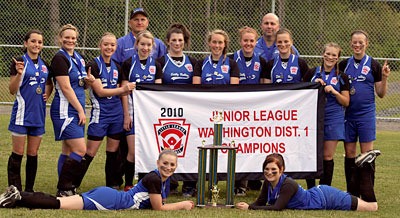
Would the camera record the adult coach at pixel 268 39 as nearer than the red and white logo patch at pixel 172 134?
No

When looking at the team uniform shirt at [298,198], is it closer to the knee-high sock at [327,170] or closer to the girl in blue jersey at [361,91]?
the girl in blue jersey at [361,91]

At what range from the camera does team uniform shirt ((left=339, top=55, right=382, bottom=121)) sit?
30.4ft

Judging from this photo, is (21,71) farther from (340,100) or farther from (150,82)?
(340,100)

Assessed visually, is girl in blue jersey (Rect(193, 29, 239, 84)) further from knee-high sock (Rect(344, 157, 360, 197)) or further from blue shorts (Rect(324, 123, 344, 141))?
knee-high sock (Rect(344, 157, 360, 197))

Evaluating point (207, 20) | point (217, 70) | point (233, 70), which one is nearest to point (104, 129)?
point (217, 70)

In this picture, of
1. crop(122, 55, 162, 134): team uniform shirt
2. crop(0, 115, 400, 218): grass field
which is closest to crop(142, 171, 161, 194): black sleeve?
crop(0, 115, 400, 218): grass field

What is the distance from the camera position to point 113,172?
32.8 feet

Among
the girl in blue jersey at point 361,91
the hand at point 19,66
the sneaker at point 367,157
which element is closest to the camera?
the sneaker at point 367,157

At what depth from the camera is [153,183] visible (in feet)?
26.5

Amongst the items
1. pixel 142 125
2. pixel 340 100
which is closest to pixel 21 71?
pixel 142 125

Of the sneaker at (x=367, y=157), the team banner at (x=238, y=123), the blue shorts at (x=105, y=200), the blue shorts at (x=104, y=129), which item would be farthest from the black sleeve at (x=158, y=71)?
the sneaker at (x=367, y=157)

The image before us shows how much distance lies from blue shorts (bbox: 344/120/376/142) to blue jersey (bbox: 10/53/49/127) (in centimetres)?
308

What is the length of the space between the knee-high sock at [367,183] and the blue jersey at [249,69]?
5.62 ft

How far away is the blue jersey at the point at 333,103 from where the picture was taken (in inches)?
363
